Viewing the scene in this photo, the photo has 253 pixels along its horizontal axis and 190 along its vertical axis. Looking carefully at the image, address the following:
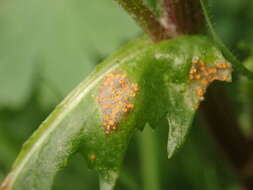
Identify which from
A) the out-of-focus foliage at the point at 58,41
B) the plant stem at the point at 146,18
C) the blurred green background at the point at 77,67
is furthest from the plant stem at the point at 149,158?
the plant stem at the point at 146,18

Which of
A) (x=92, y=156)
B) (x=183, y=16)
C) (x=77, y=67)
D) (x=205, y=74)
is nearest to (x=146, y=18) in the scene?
(x=183, y=16)

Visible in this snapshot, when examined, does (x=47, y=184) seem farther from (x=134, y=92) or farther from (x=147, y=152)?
(x=147, y=152)

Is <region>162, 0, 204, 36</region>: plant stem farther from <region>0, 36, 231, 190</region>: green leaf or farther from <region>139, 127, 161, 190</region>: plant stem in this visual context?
<region>139, 127, 161, 190</region>: plant stem

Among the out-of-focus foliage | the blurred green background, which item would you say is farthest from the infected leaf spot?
the out-of-focus foliage

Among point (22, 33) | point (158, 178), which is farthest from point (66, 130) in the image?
point (22, 33)

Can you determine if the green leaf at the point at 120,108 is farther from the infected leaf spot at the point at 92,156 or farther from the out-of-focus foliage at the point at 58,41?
the out-of-focus foliage at the point at 58,41

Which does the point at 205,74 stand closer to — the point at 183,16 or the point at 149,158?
the point at 183,16
